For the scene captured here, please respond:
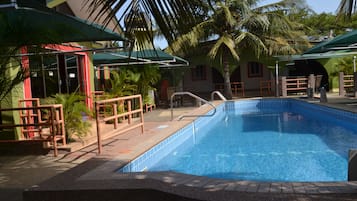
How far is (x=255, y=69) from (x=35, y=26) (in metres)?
20.0

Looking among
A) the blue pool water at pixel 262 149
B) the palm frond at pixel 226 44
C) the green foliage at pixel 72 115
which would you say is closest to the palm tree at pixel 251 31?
the palm frond at pixel 226 44

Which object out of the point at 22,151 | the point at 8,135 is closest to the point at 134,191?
the point at 22,151

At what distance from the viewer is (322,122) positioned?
11.6m

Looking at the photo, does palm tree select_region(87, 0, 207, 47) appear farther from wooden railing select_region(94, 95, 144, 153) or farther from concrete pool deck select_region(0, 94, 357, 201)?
wooden railing select_region(94, 95, 144, 153)

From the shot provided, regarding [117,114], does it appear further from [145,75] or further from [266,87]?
[266,87]

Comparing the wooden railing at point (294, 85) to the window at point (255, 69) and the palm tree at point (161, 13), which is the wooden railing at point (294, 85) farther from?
the palm tree at point (161, 13)

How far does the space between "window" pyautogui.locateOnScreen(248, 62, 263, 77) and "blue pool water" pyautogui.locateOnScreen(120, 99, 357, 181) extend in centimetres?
963

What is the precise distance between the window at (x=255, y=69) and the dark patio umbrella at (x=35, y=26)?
→ 19.1 metres

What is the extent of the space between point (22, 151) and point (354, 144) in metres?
6.77

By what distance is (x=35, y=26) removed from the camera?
388cm

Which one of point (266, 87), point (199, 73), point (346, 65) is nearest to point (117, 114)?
point (266, 87)

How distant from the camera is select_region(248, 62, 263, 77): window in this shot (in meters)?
22.6

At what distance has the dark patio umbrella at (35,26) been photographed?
3535 mm

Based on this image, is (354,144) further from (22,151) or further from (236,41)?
(236,41)
